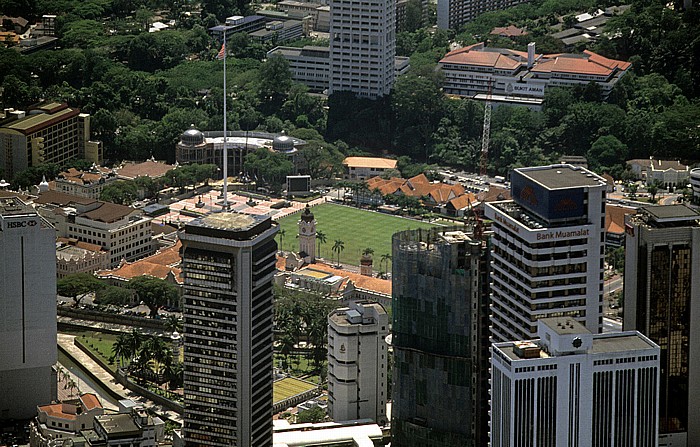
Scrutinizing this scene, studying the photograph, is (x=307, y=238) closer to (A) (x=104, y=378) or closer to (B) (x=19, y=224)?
(A) (x=104, y=378)

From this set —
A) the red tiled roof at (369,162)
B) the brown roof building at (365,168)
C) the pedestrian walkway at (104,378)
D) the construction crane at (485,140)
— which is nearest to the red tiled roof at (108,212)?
the pedestrian walkway at (104,378)

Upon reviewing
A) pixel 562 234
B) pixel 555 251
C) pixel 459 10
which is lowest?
pixel 555 251

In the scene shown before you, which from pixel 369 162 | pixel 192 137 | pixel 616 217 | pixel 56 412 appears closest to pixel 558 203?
pixel 56 412

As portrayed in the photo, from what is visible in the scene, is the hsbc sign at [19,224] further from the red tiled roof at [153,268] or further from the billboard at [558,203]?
the billboard at [558,203]

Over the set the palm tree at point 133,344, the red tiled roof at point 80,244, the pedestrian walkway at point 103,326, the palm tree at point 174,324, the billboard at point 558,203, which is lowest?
the pedestrian walkway at point 103,326

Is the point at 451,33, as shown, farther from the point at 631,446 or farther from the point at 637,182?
the point at 631,446
